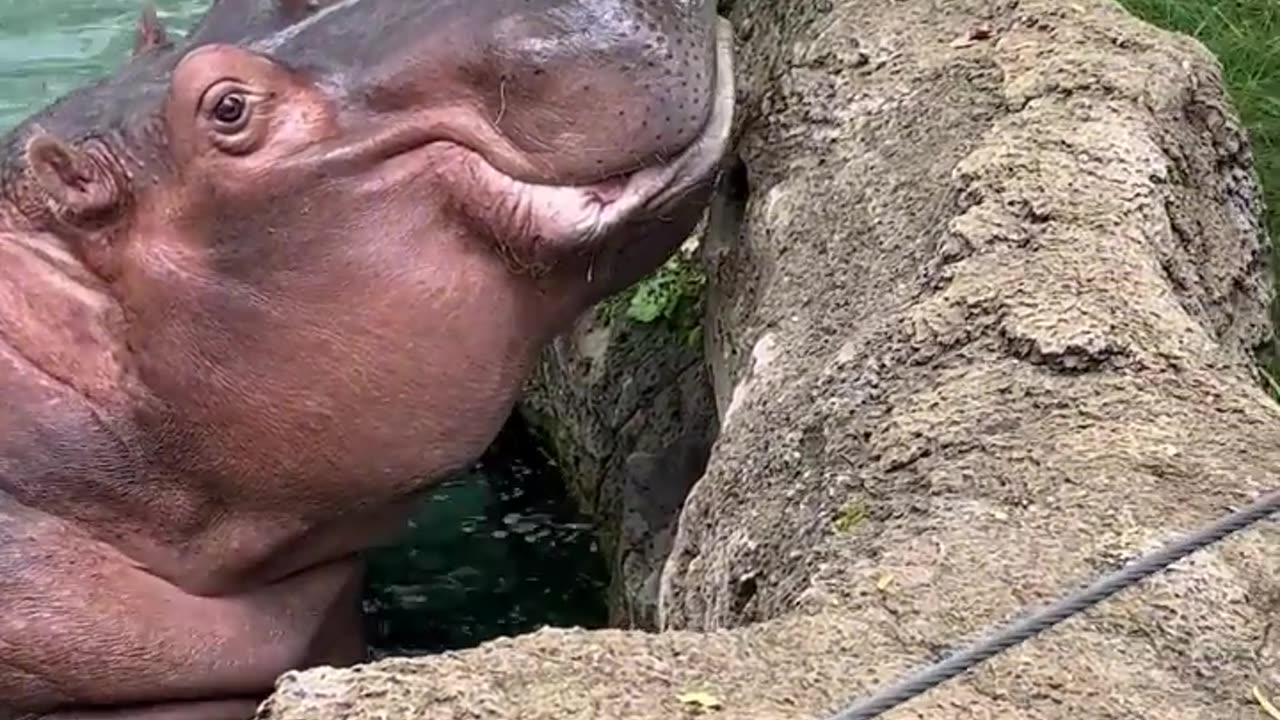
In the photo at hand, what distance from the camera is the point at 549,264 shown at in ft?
9.23

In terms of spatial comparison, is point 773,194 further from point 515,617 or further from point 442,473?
point 515,617

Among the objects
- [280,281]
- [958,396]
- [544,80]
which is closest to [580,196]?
[544,80]

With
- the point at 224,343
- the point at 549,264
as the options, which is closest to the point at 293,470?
the point at 224,343

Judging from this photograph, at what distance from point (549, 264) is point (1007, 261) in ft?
2.15

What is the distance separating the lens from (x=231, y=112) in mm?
2838

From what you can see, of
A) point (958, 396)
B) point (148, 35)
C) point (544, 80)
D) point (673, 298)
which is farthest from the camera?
point (673, 298)

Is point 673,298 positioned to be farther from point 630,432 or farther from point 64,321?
→ point 64,321

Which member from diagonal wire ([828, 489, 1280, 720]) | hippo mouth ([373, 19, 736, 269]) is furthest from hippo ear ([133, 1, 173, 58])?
diagonal wire ([828, 489, 1280, 720])

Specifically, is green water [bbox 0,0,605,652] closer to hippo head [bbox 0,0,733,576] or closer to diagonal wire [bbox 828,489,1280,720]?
hippo head [bbox 0,0,733,576]

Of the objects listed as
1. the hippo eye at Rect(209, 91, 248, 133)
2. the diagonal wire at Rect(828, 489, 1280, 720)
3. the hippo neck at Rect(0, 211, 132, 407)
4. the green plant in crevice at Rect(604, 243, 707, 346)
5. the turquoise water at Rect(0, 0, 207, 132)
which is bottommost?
the diagonal wire at Rect(828, 489, 1280, 720)

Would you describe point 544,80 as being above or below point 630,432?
above

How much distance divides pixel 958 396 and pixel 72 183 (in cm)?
140

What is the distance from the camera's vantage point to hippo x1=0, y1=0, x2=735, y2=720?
9.14ft

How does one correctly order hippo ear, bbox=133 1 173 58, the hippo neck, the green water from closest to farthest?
the hippo neck, hippo ear, bbox=133 1 173 58, the green water
